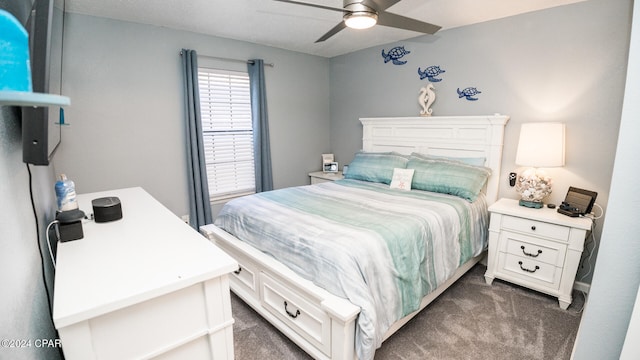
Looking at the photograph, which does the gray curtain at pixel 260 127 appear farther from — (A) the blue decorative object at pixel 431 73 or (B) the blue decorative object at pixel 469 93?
(B) the blue decorative object at pixel 469 93

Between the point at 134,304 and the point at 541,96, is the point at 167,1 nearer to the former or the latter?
the point at 134,304

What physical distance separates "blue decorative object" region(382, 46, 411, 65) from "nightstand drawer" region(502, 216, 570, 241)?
2.15 metres

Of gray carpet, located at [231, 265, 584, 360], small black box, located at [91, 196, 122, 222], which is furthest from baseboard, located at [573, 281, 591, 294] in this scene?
small black box, located at [91, 196, 122, 222]

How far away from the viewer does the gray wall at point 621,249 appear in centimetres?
74

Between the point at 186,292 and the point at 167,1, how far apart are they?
8.26 feet

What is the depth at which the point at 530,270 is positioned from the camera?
94.1 inches

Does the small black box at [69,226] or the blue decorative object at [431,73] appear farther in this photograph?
the blue decorative object at [431,73]

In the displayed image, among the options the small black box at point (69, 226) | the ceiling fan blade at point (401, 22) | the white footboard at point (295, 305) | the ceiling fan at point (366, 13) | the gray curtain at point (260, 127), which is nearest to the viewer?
the small black box at point (69, 226)

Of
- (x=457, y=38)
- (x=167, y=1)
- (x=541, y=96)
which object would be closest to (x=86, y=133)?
(x=167, y=1)

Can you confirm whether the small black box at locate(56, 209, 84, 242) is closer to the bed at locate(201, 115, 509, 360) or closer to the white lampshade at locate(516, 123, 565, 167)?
the bed at locate(201, 115, 509, 360)

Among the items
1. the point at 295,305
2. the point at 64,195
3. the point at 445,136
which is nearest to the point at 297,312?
the point at 295,305

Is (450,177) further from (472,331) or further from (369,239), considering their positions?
(369,239)

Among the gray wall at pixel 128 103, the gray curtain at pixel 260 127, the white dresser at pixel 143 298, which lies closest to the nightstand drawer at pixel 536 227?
the white dresser at pixel 143 298

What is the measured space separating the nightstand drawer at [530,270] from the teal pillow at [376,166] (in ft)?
4.16
